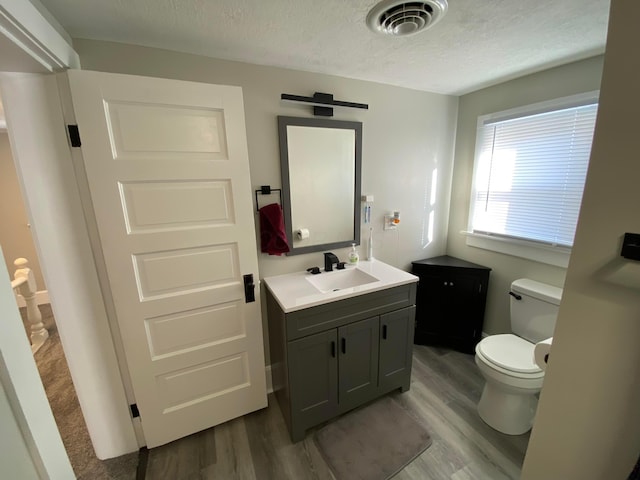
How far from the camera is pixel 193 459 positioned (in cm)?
150

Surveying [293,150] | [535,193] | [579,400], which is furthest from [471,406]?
[293,150]

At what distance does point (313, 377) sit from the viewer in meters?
1.55

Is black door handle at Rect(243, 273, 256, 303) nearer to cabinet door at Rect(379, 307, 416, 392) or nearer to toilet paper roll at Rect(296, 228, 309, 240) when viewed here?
toilet paper roll at Rect(296, 228, 309, 240)

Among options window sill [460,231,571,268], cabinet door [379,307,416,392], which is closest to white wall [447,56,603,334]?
window sill [460,231,571,268]

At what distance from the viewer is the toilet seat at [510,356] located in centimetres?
152

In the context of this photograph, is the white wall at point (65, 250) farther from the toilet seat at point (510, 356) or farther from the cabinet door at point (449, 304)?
the cabinet door at point (449, 304)

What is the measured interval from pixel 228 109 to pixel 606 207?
1.62 m

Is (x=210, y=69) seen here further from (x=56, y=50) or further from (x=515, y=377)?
(x=515, y=377)

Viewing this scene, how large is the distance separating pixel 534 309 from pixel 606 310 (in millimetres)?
1231

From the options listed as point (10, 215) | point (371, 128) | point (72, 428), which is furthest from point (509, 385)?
point (10, 215)

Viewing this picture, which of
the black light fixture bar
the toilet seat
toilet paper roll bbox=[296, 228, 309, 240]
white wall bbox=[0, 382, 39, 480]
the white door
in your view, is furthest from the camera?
toilet paper roll bbox=[296, 228, 309, 240]

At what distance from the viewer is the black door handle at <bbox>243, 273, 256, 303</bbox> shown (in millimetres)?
1586

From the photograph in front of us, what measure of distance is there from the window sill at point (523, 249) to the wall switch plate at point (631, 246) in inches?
44.0

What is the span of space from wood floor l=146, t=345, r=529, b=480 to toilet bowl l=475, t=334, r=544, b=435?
0.07m
